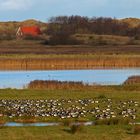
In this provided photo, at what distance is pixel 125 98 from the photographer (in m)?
31.7

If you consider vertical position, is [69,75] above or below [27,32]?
below

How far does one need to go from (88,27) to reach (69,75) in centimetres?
9386

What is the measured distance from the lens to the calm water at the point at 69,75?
49062 millimetres

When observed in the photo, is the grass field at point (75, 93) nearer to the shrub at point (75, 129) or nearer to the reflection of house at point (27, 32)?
the shrub at point (75, 129)

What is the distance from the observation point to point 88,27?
147 meters

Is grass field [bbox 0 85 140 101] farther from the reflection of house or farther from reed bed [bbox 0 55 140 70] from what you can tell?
the reflection of house

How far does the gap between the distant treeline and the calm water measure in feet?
208

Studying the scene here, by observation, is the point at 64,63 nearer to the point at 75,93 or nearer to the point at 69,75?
the point at 69,75

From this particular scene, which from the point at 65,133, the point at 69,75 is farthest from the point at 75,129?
the point at 69,75

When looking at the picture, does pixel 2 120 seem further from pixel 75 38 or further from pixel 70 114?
pixel 75 38

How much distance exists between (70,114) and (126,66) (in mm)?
36907

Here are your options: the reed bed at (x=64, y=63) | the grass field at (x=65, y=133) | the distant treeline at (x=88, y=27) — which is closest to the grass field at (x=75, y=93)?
the grass field at (x=65, y=133)

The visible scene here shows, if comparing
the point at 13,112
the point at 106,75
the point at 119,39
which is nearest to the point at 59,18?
the point at 119,39

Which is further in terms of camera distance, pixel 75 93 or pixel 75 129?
pixel 75 93
